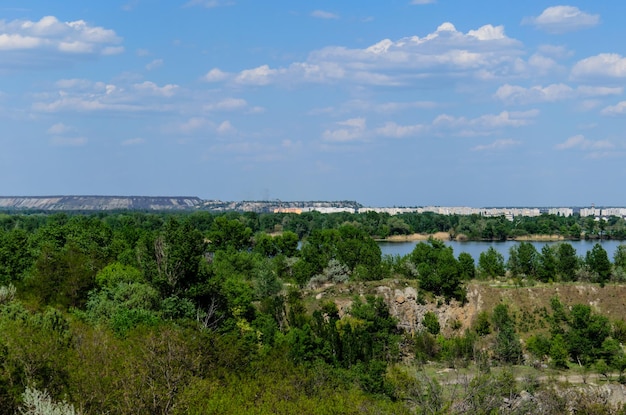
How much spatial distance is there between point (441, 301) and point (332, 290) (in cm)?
699

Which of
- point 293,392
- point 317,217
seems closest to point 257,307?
point 293,392

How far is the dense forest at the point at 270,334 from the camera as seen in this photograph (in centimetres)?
1791

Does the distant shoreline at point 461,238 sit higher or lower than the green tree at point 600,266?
lower

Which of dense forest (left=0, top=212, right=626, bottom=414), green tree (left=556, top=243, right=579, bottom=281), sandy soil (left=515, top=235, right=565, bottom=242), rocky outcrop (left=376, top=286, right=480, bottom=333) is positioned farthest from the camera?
sandy soil (left=515, top=235, right=565, bottom=242)

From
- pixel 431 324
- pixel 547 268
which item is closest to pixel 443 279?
pixel 431 324

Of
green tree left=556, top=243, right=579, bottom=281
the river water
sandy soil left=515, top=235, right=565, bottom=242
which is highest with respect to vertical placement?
green tree left=556, top=243, right=579, bottom=281

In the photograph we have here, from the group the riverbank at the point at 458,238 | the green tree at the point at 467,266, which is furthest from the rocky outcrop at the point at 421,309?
the riverbank at the point at 458,238

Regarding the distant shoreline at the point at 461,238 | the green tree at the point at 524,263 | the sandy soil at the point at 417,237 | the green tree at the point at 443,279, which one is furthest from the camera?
the sandy soil at the point at 417,237

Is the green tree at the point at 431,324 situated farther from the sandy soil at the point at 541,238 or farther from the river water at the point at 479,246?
the sandy soil at the point at 541,238

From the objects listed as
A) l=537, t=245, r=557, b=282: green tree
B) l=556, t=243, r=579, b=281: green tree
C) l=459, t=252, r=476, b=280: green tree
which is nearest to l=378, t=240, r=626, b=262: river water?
l=537, t=245, r=557, b=282: green tree

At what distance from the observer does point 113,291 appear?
33.3 metres

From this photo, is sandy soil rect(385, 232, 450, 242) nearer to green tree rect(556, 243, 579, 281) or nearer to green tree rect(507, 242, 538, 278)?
green tree rect(507, 242, 538, 278)

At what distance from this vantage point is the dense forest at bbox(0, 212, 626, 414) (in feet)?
58.7

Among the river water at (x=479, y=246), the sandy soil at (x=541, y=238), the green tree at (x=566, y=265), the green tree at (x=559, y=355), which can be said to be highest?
the green tree at (x=566, y=265)
